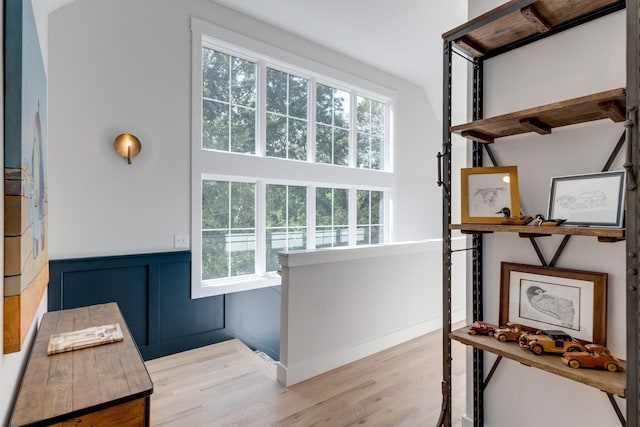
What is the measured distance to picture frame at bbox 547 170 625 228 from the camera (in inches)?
48.1

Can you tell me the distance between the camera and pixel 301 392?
7.56 ft

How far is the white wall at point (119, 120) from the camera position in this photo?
259 centimetres

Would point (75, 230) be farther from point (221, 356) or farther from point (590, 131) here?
point (590, 131)

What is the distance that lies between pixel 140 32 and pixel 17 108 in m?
2.35

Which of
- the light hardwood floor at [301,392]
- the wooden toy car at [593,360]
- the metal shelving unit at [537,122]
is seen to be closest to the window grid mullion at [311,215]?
the light hardwood floor at [301,392]

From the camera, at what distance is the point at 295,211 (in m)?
4.08

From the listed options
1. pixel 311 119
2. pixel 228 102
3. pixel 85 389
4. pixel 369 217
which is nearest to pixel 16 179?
pixel 85 389

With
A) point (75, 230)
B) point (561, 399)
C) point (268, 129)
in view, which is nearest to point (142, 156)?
point (75, 230)

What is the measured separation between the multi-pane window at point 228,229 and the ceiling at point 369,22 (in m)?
1.77

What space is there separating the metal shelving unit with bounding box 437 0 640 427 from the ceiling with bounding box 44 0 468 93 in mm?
2020

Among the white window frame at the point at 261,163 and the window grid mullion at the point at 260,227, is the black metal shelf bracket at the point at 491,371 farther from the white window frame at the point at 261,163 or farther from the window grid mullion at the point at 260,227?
the window grid mullion at the point at 260,227

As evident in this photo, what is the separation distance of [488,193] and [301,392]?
68.2 inches

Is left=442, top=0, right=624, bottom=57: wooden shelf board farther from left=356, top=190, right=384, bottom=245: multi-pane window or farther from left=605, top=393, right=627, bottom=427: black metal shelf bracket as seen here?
left=356, top=190, right=384, bottom=245: multi-pane window

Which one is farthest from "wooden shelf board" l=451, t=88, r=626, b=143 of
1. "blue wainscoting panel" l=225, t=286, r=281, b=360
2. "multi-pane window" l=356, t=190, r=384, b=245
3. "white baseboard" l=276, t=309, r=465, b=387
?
"multi-pane window" l=356, t=190, r=384, b=245
